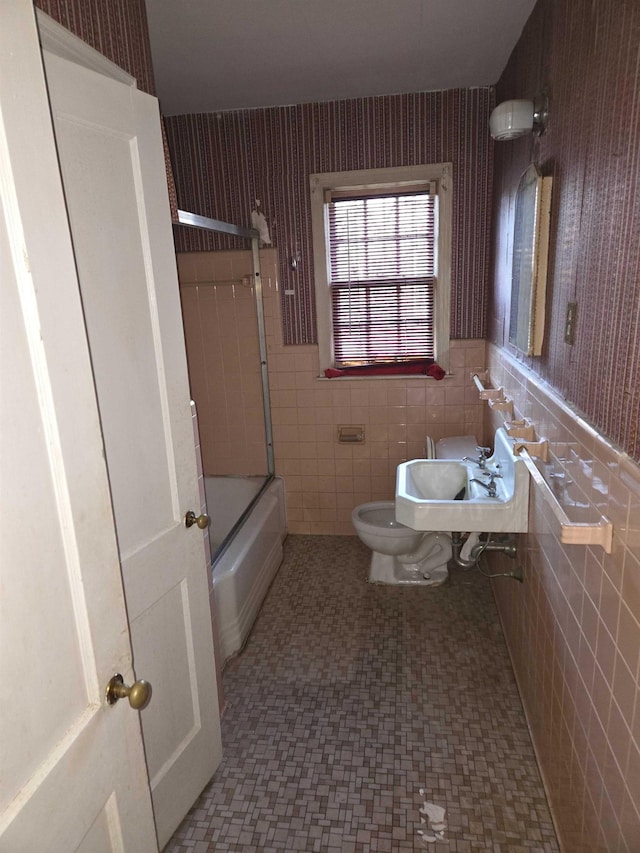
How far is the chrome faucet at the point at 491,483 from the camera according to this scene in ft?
7.32

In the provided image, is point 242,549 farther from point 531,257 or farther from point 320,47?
point 320,47

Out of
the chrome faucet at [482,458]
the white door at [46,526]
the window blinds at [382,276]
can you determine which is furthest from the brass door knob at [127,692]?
the window blinds at [382,276]

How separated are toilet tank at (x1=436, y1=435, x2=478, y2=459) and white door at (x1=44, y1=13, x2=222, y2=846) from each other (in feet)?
5.34

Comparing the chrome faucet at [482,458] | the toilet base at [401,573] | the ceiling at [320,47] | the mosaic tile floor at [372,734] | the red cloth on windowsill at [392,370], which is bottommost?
the mosaic tile floor at [372,734]

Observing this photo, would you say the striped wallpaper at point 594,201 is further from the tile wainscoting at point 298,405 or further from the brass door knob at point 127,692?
the tile wainscoting at point 298,405

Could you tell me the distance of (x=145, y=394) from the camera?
1.48 metres

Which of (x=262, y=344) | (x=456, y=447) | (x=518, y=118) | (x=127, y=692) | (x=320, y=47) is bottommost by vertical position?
(x=456, y=447)

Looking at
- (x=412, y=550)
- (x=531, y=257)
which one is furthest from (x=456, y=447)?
(x=531, y=257)

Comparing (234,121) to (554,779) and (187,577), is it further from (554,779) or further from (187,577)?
(554,779)

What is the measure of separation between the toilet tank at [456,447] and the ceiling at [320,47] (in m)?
1.91

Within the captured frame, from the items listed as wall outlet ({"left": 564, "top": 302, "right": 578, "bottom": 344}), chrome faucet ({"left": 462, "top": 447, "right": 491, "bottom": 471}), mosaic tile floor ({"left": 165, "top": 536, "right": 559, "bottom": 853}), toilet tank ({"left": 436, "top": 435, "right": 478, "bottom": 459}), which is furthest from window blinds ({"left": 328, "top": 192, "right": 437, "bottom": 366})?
wall outlet ({"left": 564, "top": 302, "right": 578, "bottom": 344})

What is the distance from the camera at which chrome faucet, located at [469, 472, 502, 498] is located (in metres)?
2.23

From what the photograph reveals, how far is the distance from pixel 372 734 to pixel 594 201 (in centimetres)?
192

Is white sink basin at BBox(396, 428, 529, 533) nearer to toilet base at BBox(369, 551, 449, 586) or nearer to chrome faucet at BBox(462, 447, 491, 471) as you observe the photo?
chrome faucet at BBox(462, 447, 491, 471)
